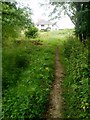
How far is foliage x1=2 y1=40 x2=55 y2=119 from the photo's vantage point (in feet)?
30.5

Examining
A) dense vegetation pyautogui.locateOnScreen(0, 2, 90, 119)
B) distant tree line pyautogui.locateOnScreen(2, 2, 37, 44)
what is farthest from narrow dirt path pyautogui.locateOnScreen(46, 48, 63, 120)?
distant tree line pyautogui.locateOnScreen(2, 2, 37, 44)

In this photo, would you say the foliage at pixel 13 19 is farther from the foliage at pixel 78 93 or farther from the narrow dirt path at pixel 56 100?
the foliage at pixel 78 93

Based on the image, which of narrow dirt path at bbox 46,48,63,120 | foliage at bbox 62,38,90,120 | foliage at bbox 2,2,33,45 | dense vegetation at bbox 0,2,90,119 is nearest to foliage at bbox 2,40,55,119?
dense vegetation at bbox 0,2,90,119

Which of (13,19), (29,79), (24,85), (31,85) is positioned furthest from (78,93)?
(13,19)

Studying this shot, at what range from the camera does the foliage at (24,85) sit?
930 cm

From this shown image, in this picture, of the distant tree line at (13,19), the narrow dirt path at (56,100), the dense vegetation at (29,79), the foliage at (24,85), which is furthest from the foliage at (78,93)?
the distant tree line at (13,19)

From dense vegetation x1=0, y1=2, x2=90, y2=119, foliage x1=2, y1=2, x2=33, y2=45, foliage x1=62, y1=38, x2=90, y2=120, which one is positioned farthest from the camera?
foliage x1=2, y1=2, x2=33, y2=45

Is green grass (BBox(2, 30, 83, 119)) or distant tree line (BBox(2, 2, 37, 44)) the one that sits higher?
distant tree line (BBox(2, 2, 37, 44))

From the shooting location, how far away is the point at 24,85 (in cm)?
1212

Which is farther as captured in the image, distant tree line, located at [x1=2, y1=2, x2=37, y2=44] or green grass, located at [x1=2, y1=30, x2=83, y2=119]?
distant tree line, located at [x1=2, y1=2, x2=37, y2=44]

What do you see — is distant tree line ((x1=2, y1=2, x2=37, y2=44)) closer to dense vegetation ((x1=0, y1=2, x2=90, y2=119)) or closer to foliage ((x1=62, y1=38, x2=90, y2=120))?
dense vegetation ((x1=0, y1=2, x2=90, y2=119))

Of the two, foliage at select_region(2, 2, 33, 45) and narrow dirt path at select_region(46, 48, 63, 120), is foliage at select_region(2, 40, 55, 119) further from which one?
foliage at select_region(2, 2, 33, 45)

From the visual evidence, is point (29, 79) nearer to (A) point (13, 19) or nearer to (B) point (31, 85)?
(B) point (31, 85)

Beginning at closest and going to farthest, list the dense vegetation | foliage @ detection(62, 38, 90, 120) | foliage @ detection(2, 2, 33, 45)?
foliage @ detection(62, 38, 90, 120) → the dense vegetation → foliage @ detection(2, 2, 33, 45)
